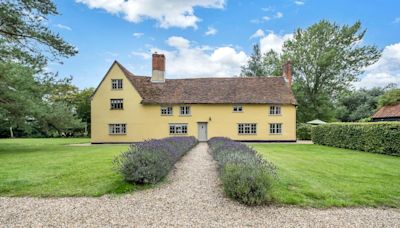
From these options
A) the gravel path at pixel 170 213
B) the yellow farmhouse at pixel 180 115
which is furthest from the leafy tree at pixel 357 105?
the gravel path at pixel 170 213

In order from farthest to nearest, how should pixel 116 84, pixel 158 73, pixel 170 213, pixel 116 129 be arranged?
1. pixel 158 73
2. pixel 116 129
3. pixel 116 84
4. pixel 170 213

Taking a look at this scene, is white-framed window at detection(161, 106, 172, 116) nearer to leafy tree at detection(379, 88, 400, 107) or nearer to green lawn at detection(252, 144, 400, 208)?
green lawn at detection(252, 144, 400, 208)

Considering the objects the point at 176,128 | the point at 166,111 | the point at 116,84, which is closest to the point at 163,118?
the point at 166,111

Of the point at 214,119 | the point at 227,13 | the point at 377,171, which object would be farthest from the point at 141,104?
the point at 377,171

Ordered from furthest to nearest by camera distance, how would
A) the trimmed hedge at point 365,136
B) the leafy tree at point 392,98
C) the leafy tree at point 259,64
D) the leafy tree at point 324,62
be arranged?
the leafy tree at point 259,64 < the leafy tree at point 324,62 < the leafy tree at point 392,98 < the trimmed hedge at point 365,136

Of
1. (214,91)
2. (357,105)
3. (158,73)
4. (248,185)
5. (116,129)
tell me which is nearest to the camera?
(248,185)

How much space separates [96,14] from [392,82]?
5390 cm

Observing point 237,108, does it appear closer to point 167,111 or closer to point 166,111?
point 167,111

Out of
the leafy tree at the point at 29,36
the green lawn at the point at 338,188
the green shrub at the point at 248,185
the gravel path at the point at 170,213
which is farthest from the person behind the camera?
the leafy tree at the point at 29,36

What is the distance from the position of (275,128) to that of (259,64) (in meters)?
24.1

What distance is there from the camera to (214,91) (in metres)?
28.2

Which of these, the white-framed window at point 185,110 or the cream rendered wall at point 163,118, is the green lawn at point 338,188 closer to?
the cream rendered wall at point 163,118

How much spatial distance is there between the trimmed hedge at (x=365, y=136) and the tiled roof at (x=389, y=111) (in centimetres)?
844

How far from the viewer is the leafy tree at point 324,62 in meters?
35.2
